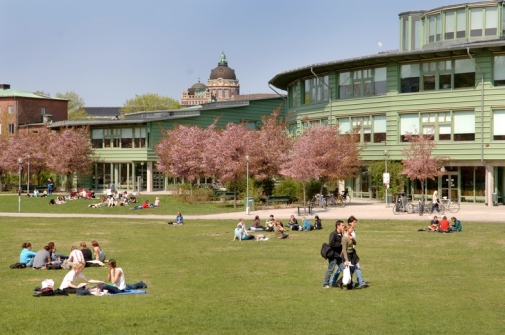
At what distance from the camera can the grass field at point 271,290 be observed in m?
18.0

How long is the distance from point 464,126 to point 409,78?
6.09 metres

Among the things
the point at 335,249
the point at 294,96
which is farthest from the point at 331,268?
the point at 294,96

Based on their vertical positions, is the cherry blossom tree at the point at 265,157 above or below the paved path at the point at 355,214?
above

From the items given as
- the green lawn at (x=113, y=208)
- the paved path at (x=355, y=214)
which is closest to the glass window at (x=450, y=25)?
the paved path at (x=355, y=214)

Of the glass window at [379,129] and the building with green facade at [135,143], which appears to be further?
the building with green facade at [135,143]

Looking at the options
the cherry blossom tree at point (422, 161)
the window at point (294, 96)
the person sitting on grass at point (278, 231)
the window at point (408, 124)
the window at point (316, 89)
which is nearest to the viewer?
the person sitting on grass at point (278, 231)

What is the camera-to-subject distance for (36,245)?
36.0 metres

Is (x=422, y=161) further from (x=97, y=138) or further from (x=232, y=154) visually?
(x=97, y=138)

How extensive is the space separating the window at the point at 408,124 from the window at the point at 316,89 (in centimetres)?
906

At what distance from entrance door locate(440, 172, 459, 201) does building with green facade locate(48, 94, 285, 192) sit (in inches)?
1168

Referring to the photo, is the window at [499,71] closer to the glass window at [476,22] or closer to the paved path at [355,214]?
the glass window at [476,22]

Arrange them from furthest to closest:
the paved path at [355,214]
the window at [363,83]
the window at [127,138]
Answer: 1. the window at [127,138]
2. the window at [363,83]
3. the paved path at [355,214]

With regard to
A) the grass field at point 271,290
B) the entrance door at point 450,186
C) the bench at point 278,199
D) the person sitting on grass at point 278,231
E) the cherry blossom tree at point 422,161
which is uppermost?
the cherry blossom tree at point 422,161

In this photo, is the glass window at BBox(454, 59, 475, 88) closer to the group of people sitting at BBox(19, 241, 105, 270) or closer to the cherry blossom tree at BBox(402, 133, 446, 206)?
the cherry blossom tree at BBox(402, 133, 446, 206)
